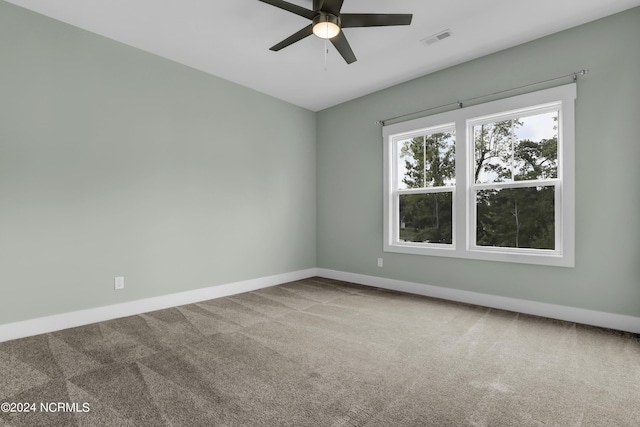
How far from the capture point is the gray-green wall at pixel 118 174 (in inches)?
106

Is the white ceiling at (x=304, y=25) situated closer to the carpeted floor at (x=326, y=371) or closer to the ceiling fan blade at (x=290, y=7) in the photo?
the ceiling fan blade at (x=290, y=7)

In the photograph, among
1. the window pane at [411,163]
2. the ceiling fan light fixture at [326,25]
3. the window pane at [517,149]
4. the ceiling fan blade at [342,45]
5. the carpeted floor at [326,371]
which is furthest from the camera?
the window pane at [411,163]

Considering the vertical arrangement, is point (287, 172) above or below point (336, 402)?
above

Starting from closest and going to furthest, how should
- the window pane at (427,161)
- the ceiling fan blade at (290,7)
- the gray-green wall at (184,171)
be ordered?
the ceiling fan blade at (290,7), the gray-green wall at (184,171), the window pane at (427,161)

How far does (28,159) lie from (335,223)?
12.2ft

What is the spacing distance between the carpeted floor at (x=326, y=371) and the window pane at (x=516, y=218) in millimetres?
810

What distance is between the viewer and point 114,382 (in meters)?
1.94

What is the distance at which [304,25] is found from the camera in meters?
3.03

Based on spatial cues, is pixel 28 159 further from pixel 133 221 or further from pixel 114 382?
pixel 114 382

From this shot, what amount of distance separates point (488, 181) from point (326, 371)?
2818 millimetres

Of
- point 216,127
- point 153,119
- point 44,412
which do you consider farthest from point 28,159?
point 44,412

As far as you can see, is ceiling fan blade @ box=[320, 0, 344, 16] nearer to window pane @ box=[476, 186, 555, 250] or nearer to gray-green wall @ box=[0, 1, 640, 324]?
gray-green wall @ box=[0, 1, 640, 324]

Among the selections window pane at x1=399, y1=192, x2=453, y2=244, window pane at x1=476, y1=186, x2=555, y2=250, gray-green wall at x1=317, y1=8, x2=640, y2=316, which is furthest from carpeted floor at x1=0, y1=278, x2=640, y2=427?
window pane at x1=399, y1=192, x2=453, y2=244

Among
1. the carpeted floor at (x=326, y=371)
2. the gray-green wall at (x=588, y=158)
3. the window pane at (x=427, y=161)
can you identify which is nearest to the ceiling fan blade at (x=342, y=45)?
the gray-green wall at (x=588, y=158)
